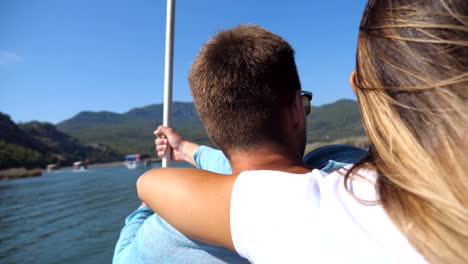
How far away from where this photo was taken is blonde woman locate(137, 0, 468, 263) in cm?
57

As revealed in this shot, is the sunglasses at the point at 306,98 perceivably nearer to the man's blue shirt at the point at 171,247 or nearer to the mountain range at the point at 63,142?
the man's blue shirt at the point at 171,247

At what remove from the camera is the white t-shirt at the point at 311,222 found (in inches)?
23.1

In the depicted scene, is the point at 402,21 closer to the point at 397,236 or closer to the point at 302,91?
the point at 397,236

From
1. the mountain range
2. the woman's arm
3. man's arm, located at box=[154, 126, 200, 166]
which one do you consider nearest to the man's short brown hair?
the woman's arm

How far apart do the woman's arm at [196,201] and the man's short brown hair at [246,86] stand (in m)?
0.22

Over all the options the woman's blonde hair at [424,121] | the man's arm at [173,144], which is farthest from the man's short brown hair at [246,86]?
the man's arm at [173,144]

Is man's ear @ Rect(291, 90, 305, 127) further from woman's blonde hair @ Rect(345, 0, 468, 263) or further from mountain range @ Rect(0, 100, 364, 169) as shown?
mountain range @ Rect(0, 100, 364, 169)

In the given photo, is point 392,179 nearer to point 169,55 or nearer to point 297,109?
point 297,109

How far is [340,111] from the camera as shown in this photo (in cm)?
16125

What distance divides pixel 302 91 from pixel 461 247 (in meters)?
0.66

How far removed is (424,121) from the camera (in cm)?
60

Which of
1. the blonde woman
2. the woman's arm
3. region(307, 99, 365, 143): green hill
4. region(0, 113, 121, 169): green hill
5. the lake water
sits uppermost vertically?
the blonde woman

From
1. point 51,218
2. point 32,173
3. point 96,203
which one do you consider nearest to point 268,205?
point 51,218

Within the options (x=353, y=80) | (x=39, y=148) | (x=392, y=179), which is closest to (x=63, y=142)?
(x=39, y=148)
